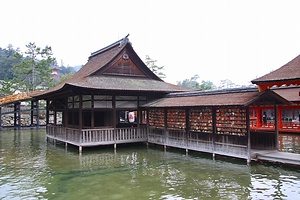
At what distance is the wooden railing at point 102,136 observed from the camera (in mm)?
16594

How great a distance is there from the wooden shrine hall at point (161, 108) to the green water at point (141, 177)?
117 centimetres

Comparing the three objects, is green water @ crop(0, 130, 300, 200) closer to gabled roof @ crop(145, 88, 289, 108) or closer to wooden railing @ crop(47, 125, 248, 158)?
wooden railing @ crop(47, 125, 248, 158)

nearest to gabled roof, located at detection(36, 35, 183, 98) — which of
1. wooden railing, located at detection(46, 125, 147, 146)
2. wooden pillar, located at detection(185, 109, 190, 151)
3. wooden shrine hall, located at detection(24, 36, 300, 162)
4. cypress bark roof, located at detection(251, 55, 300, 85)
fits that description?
wooden shrine hall, located at detection(24, 36, 300, 162)

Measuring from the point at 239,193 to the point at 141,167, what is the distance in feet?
16.3

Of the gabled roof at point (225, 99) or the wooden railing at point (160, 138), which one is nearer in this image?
the gabled roof at point (225, 99)

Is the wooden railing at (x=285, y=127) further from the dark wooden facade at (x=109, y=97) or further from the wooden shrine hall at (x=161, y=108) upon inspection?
the dark wooden facade at (x=109, y=97)

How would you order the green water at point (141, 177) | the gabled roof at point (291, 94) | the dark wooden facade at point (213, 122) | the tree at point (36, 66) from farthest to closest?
the tree at point (36, 66) → the gabled roof at point (291, 94) → the dark wooden facade at point (213, 122) → the green water at point (141, 177)

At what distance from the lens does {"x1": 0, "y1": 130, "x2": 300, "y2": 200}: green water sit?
8562mm

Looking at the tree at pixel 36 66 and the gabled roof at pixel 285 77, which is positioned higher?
the tree at pixel 36 66

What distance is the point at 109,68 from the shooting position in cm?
1936

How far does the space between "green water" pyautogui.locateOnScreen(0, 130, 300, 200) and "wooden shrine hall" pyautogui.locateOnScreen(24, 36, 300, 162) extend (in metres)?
1.17

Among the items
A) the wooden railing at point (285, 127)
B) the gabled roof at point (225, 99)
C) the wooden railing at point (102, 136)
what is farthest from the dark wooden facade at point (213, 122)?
the wooden railing at point (285, 127)

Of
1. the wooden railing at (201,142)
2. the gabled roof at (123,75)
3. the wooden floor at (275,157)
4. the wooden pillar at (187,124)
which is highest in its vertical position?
the gabled roof at (123,75)

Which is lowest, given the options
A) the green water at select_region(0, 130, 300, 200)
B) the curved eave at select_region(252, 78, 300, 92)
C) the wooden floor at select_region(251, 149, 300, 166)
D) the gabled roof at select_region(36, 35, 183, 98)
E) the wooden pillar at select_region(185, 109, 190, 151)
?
the green water at select_region(0, 130, 300, 200)
